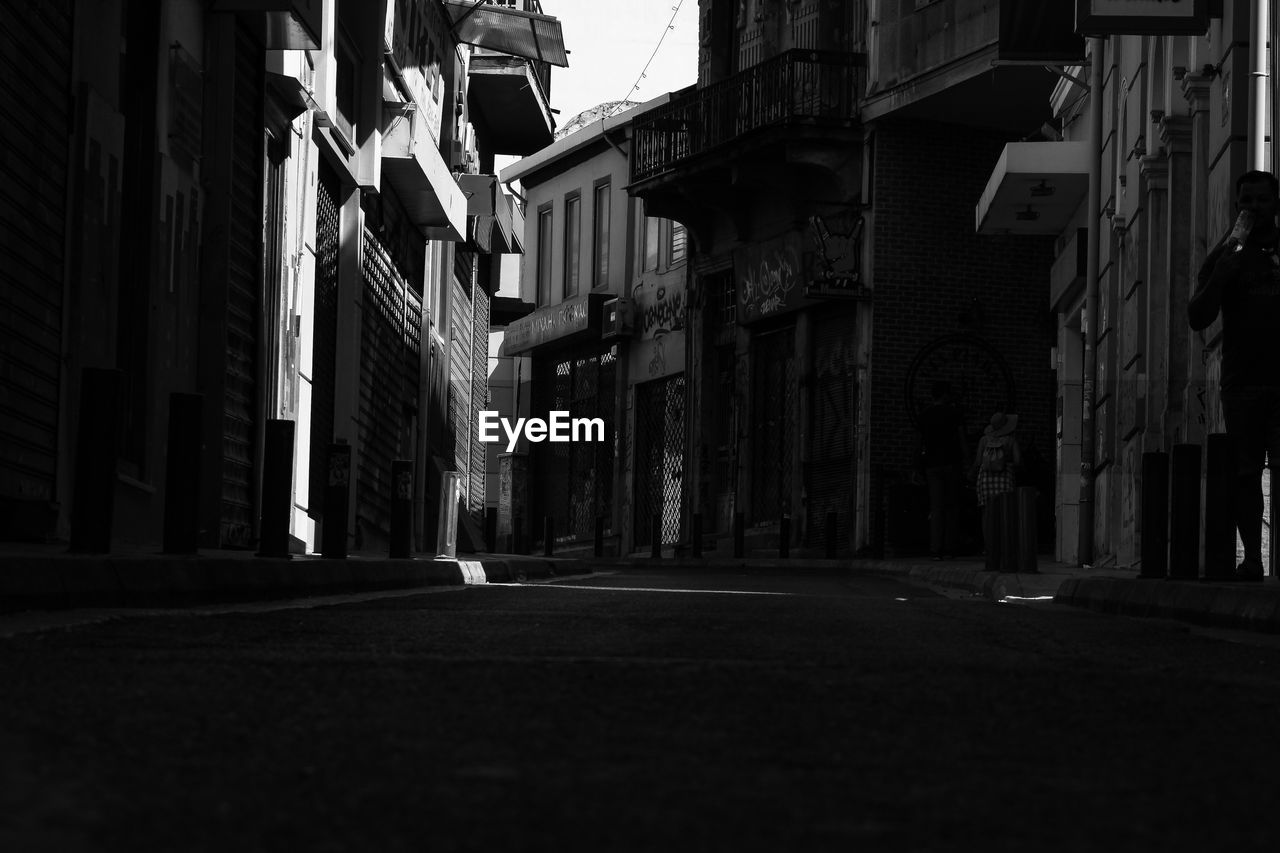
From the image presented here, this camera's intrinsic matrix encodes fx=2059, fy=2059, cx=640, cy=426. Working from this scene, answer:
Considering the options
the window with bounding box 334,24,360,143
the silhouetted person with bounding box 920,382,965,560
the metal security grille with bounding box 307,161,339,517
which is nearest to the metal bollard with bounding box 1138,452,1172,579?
the metal security grille with bounding box 307,161,339,517

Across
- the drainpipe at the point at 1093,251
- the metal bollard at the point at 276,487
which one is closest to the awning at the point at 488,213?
the drainpipe at the point at 1093,251

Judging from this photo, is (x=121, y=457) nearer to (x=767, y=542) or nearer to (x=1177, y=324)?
(x=1177, y=324)

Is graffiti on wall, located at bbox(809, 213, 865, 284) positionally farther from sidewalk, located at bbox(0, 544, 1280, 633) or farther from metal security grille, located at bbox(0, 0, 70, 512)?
metal security grille, located at bbox(0, 0, 70, 512)

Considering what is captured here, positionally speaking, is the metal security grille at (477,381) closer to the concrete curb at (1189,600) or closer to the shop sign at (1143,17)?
the shop sign at (1143,17)

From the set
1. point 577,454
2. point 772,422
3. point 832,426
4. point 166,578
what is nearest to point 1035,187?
point 832,426

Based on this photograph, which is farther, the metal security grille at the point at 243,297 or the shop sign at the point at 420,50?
the shop sign at the point at 420,50

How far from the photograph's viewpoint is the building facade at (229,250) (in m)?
10.9

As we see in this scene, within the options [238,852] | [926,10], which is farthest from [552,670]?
[926,10]

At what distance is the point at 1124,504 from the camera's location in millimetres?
19109

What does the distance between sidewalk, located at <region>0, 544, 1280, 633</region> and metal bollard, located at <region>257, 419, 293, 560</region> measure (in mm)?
181

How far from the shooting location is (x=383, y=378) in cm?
2311

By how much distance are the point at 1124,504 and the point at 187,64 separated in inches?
380

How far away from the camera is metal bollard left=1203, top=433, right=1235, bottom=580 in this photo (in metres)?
9.62

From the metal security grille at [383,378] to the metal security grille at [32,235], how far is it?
9.55 meters
